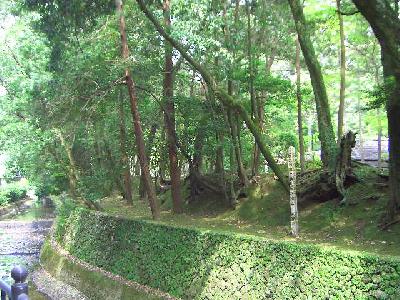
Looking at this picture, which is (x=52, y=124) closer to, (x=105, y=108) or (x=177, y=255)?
(x=105, y=108)

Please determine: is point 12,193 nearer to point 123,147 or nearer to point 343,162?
point 123,147

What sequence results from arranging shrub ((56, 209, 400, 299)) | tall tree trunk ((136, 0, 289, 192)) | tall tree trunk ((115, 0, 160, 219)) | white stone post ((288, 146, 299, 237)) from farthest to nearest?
tall tree trunk ((115, 0, 160, 219)), tall tree trunk ((136, 0, 289, 192)), white stone post ((288, 146, 299, 237)), shrub ((56, 209, 400, 299))

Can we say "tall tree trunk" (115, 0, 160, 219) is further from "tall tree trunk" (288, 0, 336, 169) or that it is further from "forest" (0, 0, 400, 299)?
"tall tree trunk" (288, 0, 336, 169)

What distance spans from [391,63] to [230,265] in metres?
5.18

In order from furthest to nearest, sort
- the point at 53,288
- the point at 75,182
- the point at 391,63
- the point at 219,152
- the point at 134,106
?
the point at 75,182 → the point at 219,152 → the point at 53,288 → the point at 134,106 → the point at 391,63

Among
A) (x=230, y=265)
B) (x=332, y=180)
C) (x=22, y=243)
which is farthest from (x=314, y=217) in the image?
(x=22, y=243)

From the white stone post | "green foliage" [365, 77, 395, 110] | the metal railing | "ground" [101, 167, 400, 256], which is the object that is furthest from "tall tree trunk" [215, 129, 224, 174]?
the metal railing

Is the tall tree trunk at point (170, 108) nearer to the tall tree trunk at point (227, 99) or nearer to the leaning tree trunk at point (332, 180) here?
the tall tree trunk at point (227, 99)

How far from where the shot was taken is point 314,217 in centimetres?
1335

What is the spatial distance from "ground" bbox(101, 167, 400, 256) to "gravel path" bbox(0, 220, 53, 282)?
21.3ft

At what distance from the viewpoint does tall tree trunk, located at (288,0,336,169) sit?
535 inches

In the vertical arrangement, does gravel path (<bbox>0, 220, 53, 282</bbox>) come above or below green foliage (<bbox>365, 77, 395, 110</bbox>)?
below

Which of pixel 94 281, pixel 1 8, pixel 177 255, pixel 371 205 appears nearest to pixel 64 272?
pixel 94 281

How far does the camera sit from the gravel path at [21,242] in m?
21.0
